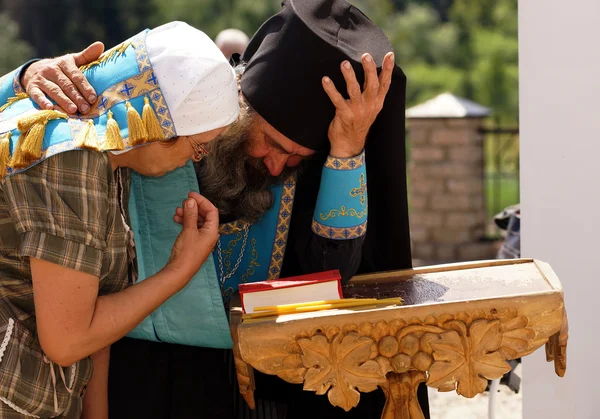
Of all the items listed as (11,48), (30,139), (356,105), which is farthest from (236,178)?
(11,48)

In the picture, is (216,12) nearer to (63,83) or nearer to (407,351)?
(63,83)

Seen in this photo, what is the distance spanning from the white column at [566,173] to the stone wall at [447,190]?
624 centimetres

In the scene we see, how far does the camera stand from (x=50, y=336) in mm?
2141

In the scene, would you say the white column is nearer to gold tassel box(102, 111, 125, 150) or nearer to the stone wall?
gold tassel box(102, 111, 125, 150)

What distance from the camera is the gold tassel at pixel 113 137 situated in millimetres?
2129

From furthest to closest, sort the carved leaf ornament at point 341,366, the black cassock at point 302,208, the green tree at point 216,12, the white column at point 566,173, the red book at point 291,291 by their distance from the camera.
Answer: the green tree at point 216,12, the white column at point 566,173, the black cassock at point 302,208, the red book at point 291,291, the carved leaf ornament at point 341,366

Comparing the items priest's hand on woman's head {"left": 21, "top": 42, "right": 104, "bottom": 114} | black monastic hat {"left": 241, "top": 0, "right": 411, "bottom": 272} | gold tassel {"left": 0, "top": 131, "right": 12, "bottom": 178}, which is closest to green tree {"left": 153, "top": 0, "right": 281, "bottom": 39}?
black monastic hat {"left": 241, "top": 0, "right": 411, "bottom": 272}

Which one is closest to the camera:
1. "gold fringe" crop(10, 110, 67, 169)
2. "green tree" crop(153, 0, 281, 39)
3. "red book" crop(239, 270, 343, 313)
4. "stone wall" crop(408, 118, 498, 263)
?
"gold fringe" crop(10, 110, 67, 169)

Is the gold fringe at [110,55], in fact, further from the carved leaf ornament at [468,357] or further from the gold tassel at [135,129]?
the carved leaf ornament at [468,357]

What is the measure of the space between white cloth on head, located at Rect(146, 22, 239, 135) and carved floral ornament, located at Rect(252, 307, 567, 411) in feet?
2.00

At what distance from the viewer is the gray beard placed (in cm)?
294

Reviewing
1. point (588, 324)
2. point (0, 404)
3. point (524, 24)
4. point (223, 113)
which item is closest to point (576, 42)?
point (524, 24)

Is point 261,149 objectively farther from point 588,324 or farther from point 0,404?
point 588,324

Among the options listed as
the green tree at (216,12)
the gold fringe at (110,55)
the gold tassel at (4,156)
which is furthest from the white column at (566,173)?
the green tree at (216,12)
